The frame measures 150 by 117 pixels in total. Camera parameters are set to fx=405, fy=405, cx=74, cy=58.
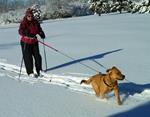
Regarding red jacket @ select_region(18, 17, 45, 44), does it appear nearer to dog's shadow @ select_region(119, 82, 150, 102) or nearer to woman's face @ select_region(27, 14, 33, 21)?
woman's face @ select_region(27, 14, 33, 21)

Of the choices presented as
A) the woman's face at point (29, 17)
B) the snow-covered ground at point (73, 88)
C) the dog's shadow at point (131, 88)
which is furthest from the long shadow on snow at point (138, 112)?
the woman's face at point (29, 17)

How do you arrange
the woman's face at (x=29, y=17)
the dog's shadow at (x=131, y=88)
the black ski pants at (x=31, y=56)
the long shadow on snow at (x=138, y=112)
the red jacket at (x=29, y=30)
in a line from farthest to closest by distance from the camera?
the black ski pants at (x=31, y=56) → the red jacket at (x=29, y=30) → the woman's face at (x=29, y=17) → the dog's shadow at (x=131, y=88) → the long shadow on snow at (x=138, y=112)

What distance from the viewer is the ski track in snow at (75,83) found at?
752cm

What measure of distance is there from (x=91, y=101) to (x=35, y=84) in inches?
97.9

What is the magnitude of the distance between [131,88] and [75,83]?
1.64 m

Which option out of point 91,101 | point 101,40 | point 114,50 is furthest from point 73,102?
point 101,40

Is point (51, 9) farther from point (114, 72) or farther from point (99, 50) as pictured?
point (114, 72)

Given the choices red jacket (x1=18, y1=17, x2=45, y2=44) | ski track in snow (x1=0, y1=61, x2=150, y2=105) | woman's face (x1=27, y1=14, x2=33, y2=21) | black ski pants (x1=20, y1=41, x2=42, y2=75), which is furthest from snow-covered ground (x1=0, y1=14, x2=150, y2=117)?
woman's face (x1=27, y1=14, x2=33, y2=21)

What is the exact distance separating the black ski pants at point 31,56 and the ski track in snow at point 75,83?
26 cm

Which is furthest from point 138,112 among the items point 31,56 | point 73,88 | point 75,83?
point 31,56

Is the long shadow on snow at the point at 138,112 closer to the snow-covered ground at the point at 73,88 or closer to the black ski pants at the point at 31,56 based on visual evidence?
the snow-covered ground at the point at 73,88

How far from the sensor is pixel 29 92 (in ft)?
28.5

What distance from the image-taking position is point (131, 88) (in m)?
8.29

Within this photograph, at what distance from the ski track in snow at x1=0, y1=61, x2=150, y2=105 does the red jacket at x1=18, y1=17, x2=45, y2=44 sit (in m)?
1.00
